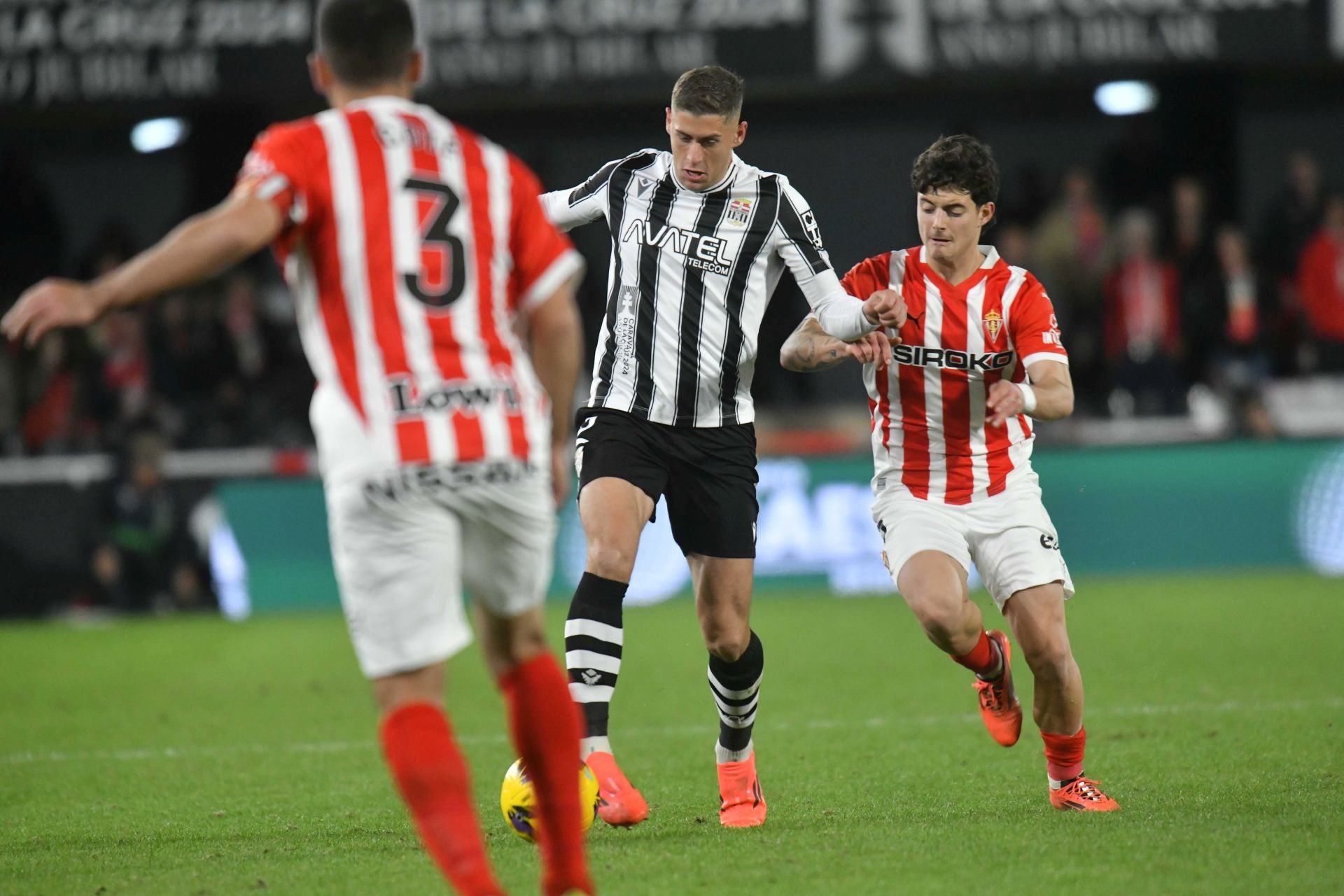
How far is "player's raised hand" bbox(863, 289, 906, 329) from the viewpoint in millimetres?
4883

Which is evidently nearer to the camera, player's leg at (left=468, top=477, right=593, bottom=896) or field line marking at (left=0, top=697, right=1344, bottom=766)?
player's leg at (left=468, top=477, right=593, bottom=896)

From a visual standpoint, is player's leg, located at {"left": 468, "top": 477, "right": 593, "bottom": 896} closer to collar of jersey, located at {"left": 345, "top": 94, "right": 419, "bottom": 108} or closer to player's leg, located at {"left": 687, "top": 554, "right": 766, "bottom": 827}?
collar of jersey, located at {"left": 345, "top": 94, "right": 419, "bottom": 108}

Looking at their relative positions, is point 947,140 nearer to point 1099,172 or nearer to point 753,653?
point 753,653

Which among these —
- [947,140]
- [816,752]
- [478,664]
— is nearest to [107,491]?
[478,664]

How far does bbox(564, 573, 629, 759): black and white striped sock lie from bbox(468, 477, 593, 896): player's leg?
1185mm

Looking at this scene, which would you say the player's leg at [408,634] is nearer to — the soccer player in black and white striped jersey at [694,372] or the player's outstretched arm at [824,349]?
the soccer player in black and white striped jersey at [694,372]

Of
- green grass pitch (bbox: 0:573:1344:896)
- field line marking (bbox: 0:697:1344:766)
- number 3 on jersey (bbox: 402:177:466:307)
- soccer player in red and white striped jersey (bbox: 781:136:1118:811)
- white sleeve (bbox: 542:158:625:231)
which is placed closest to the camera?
number 3 on jersey (bbox: 402:177:466:307)

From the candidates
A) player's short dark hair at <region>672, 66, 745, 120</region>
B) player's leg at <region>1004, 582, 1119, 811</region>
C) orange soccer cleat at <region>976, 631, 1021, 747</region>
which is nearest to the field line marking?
orange soccer cleat at <region>976, 631, 1021, 747</region>

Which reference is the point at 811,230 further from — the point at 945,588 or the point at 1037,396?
the point at 945,588

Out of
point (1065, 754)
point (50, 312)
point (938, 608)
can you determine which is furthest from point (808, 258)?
point (50, 312)

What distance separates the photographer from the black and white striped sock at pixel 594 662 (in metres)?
4.95

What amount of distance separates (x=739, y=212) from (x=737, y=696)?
1560 millimetres

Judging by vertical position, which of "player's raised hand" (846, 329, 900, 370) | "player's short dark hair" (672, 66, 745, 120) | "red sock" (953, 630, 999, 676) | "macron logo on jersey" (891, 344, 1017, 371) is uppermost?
"player's short dark hair" (672, 66, 745, 120)

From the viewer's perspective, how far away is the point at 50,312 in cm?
321
